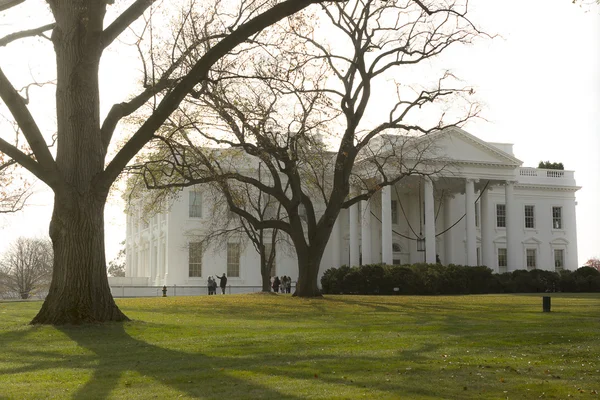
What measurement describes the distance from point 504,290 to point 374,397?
39145mm

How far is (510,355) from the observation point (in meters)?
11.8

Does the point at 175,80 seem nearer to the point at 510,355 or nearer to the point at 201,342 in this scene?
the point at 201,342

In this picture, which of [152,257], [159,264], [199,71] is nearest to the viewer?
[199,71]

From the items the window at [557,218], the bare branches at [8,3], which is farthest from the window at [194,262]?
the bare branches at [8,3]

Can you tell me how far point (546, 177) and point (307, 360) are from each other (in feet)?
190

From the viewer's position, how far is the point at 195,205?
5419cm

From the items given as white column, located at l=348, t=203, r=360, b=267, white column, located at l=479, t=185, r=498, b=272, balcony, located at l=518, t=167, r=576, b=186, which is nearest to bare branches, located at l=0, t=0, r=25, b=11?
white column, located at l=348, t=203, r=360, b=267

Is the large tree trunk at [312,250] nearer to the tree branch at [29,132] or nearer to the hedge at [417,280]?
the hedge at [417,280]

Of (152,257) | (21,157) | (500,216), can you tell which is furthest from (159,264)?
(21,157)

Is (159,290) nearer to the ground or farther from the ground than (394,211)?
nearer to the ground

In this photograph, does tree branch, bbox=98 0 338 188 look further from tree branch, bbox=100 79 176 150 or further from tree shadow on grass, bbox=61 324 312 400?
tree shadow on grass, bbox=61 324 312 400

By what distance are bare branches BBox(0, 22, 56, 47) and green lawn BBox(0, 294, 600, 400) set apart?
668cm

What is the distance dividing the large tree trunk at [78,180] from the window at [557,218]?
55.3 m

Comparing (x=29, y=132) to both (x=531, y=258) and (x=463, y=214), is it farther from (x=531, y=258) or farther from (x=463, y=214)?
(x=531, y=258)
